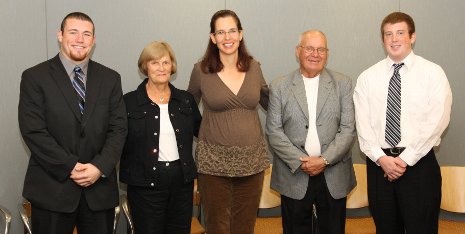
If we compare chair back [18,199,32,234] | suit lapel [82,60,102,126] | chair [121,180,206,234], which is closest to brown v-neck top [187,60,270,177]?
chair [121,180,206,234]

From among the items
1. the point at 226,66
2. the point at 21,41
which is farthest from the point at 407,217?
the point at 21,41

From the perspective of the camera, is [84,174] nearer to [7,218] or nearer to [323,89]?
[7,218]

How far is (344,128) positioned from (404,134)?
401 millimetres

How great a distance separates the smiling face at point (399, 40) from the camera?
130 inches

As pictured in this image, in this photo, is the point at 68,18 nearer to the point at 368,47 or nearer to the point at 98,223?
the point at 98,223

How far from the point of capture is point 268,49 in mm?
4281

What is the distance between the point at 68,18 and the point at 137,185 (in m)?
1.07

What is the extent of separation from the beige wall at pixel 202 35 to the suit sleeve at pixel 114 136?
97 centimetres

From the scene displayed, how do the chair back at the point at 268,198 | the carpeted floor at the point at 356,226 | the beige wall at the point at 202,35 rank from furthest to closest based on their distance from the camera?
the chair back at the point at 268,198
the beige wall at the point at 202,35
the carpeted floor at the point at 356,226

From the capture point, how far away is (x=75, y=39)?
3.05 metres

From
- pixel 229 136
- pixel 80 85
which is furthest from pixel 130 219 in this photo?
pixel 80 85

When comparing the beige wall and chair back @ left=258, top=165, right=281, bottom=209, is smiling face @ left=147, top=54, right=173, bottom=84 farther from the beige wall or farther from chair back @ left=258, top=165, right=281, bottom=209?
chair back @ left=258, top=165, right=281, bottom=209

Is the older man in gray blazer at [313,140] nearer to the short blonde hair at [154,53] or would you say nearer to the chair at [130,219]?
the chair at [130,219]

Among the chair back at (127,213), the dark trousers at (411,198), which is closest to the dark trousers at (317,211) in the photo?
the dark trousers at (411,198)
